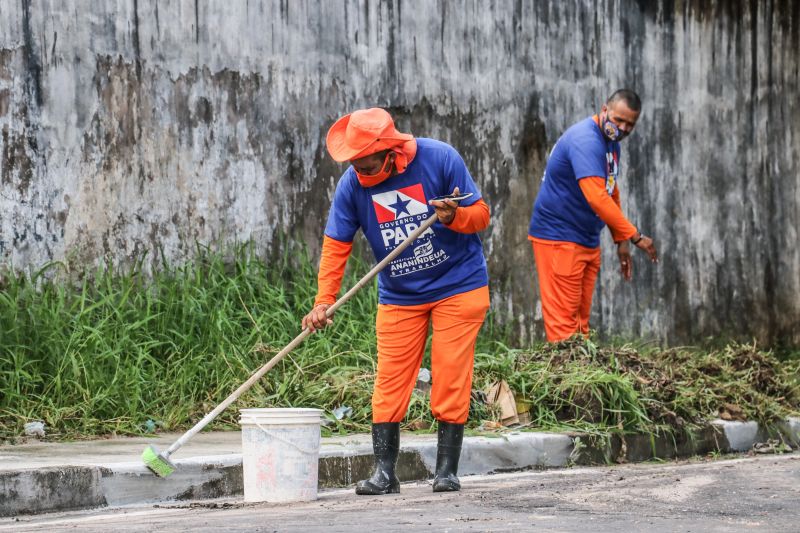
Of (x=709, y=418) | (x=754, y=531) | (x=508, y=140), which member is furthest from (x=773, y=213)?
(x=754, y=531)

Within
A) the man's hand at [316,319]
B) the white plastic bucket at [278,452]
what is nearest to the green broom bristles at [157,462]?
the white plastic bucket at [278,452]

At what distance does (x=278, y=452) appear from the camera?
5547 mm

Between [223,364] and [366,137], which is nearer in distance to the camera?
[366,137]

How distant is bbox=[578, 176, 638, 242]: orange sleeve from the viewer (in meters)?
8.23

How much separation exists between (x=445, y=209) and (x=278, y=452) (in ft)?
4.20

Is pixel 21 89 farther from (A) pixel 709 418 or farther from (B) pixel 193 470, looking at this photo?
(A) pixel 709 418

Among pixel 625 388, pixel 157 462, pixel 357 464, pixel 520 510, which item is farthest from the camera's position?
pixel 625 388

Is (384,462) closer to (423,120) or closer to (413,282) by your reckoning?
(413,282)

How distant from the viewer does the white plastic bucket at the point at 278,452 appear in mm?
5551

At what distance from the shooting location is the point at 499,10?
33.7 ft

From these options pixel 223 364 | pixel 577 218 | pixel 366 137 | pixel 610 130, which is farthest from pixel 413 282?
pixel 610 130

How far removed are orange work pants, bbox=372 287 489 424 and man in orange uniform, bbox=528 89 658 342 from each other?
248 cm

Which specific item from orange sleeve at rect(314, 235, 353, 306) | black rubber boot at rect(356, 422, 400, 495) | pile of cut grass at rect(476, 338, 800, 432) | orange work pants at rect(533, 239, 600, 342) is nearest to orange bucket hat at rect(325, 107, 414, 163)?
orange sleeve at rect(314, 235, 353, 306)

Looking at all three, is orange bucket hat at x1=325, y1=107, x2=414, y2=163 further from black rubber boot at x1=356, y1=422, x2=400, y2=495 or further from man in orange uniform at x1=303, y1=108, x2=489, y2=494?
black rubber boot at x1=356, y1=422, x2=400, y2=495
